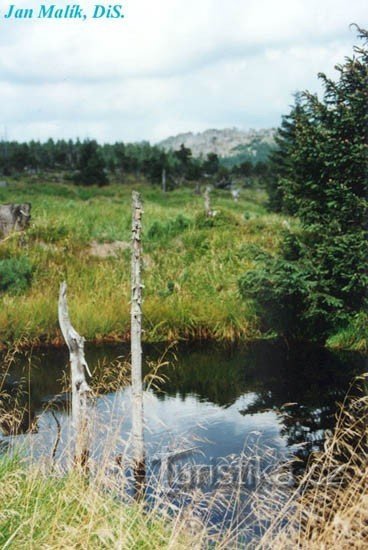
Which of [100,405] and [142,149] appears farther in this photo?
[142,149]

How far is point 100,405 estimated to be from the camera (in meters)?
10.7

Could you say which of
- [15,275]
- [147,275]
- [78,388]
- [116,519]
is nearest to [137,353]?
[78,388]

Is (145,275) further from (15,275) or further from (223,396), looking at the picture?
(223,396)

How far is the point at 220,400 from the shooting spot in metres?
11.4

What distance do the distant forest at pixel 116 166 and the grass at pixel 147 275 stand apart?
3700 cm

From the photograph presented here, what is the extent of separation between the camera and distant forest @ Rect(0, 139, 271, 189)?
6208 centimetres

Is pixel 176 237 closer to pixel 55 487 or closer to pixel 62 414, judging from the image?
pixel 62 414

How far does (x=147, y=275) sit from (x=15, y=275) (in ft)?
11.7

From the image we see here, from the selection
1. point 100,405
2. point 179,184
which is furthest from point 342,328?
point 179,184

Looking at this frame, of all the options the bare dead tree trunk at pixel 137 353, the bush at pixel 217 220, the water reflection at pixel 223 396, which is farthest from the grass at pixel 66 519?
the bush at pixel 217 220

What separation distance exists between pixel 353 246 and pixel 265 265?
6.71 feet

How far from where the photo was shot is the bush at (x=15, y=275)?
642 inches

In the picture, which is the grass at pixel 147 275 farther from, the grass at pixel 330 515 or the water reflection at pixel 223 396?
the grass at pixel 330 515

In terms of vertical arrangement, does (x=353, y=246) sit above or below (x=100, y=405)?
above
